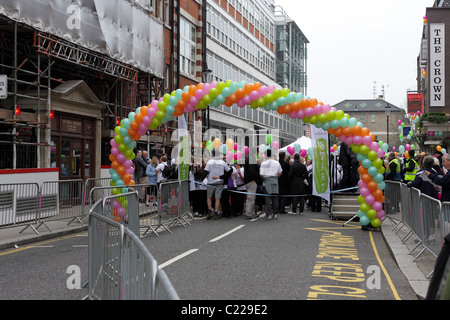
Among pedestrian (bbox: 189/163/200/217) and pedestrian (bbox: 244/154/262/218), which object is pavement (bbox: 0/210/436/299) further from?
pedestrian (bbox: 244/154/262/218)

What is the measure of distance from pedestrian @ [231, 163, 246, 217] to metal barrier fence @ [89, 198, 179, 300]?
954 cm

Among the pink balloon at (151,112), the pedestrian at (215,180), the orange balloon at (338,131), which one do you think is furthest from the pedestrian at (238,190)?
the orange balloon at (338,131)

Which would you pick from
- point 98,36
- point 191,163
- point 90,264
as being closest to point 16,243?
point 90,264

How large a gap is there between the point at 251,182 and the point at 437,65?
20.4 m

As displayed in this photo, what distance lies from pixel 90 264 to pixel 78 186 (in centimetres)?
Result: 781

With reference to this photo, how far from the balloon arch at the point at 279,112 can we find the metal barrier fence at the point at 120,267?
5.79m

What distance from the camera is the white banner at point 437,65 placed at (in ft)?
102

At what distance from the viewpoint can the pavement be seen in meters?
7.09

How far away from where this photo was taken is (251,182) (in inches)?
635

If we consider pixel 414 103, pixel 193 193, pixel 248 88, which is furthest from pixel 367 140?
pixel 414 103

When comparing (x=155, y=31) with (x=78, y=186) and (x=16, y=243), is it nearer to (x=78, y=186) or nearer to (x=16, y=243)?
(x=78, y=186)

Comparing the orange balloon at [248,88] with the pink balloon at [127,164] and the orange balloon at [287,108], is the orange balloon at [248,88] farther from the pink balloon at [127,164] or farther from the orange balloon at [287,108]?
the pink balloon at [127,164]

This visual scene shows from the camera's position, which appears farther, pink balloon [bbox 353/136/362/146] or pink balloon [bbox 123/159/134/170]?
pink balloon [bbox 123/159/134/170]

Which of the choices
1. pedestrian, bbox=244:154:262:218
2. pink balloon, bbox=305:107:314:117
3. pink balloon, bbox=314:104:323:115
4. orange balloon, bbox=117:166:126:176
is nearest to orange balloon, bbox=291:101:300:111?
pink balloon, bbox=305:107:314:117
